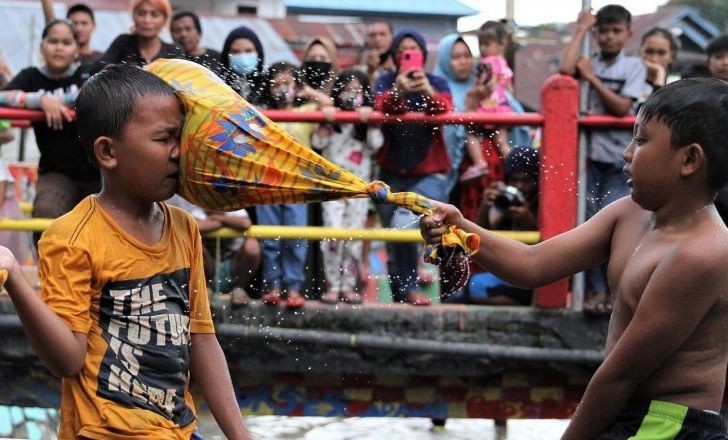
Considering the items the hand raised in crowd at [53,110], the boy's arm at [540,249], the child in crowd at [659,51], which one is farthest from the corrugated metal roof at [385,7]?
the boy's arm at [540,249]

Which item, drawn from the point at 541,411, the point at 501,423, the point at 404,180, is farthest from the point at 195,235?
the point at 501,423

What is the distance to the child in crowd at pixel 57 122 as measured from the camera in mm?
6156

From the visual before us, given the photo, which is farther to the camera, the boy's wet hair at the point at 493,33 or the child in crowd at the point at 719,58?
the boy's wet hair at the point at 493,33

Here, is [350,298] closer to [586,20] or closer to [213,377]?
[586,20]

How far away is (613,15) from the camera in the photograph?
22.0ft

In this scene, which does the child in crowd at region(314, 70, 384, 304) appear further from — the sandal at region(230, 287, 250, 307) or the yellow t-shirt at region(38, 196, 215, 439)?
the yellow t-shirt at region(38, 196, 215, 439)

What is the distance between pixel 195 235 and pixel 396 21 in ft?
83.9

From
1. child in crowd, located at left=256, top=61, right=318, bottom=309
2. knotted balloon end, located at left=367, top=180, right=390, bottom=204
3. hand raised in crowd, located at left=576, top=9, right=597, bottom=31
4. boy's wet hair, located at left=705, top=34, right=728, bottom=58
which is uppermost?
hand raised in crowd, located at left=576, top=9, right=597, bottom=31

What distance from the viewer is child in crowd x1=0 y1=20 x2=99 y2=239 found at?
6156 millimetres

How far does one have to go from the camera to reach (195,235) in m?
3.38

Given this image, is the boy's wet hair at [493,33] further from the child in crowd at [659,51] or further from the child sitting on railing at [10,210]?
the child sitting on railing at [10,210]

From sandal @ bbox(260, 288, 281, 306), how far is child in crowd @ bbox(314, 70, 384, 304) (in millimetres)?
225

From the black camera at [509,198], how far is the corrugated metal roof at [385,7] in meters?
21.0

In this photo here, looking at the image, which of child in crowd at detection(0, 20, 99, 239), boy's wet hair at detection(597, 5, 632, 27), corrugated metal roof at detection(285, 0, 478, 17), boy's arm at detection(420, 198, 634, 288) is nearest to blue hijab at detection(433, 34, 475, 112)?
boy's wet hair at detection(597, 5, 632, 27)
